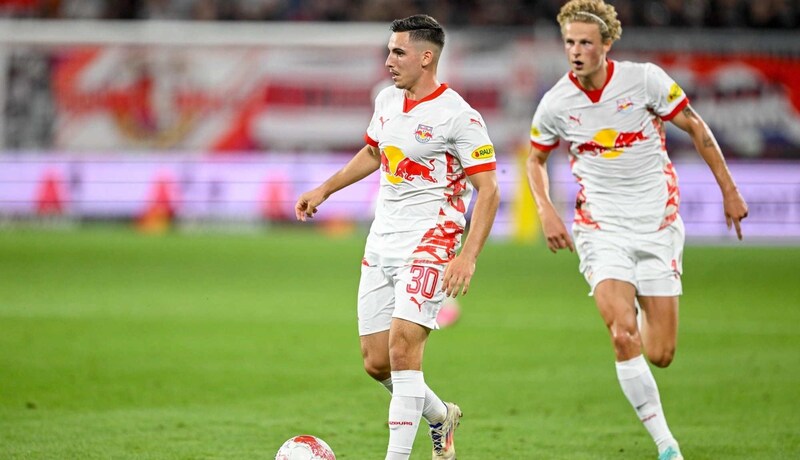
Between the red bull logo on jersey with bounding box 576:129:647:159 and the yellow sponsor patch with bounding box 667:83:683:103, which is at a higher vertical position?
the yellow sponsor patch with bounding box 667:83:683:103

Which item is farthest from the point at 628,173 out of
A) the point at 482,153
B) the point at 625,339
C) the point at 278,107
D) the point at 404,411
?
the point at 278,107

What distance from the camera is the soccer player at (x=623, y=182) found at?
7.38 metres

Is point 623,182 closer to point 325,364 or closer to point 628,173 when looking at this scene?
point 628,173

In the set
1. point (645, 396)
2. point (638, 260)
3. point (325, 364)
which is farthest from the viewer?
point (325, 364)

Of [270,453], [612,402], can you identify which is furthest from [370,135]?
[612,402]

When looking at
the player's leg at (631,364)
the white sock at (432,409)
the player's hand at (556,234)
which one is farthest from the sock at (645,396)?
the white sock at (432,409)

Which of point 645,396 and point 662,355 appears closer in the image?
point 645,396

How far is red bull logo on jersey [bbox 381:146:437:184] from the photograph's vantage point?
654cm

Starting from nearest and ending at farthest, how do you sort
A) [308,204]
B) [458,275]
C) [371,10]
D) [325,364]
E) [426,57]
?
1. [458,275]
2. [426,57]
3. [308,204]
4. [325,364]
5. [371,10]

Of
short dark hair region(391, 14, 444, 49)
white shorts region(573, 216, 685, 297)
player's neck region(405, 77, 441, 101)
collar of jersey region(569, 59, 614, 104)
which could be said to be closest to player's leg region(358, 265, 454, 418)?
player's neck region(405, 77, 441, 101)

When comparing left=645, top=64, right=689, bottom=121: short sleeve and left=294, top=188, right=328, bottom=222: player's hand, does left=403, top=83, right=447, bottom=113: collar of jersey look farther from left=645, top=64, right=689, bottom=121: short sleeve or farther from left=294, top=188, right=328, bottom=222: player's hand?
left=645, top=64, right=689, bottom=121: short sleeve

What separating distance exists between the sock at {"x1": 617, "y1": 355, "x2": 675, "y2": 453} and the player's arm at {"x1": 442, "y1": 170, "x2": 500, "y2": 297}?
147 cm

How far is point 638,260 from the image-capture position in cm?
754

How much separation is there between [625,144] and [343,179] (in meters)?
1.79
